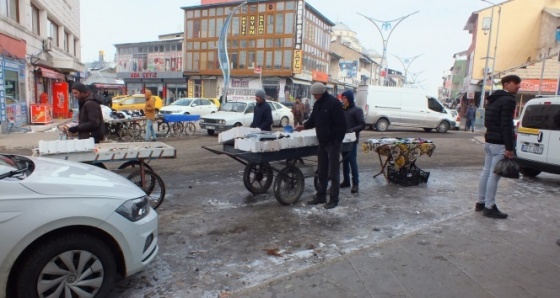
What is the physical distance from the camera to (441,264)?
13.0ft

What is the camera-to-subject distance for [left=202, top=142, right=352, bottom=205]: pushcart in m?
5.85

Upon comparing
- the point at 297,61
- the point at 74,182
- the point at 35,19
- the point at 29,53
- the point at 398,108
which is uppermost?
the point at 297,61

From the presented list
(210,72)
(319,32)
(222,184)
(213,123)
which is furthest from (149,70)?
(222,184)

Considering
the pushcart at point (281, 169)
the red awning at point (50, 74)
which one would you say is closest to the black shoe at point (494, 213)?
the pushcart at point (281, 169)

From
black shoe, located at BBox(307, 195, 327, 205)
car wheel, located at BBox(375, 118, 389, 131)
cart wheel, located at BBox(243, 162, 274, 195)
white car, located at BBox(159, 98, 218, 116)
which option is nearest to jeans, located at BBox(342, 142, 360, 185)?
black shoe, located at BBox(307, 195, 327, 205)

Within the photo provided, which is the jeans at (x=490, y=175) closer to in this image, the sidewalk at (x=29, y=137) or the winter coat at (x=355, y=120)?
the winter coat at (x=355, y=120)

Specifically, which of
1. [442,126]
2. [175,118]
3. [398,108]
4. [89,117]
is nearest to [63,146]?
[89,117]

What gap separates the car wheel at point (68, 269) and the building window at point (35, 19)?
21.0 m

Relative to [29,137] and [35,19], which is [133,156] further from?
[35,19]

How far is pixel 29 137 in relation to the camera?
14383mm

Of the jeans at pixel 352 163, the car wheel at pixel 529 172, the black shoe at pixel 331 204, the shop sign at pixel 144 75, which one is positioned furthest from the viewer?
the shop sign at pixel 144 75

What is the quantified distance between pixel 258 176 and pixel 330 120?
172cm

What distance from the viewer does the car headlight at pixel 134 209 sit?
3.22 metres

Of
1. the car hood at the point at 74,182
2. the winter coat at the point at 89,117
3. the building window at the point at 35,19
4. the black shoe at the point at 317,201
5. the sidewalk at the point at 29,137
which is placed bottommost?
Result: the sidewalk at the point at 29,137
